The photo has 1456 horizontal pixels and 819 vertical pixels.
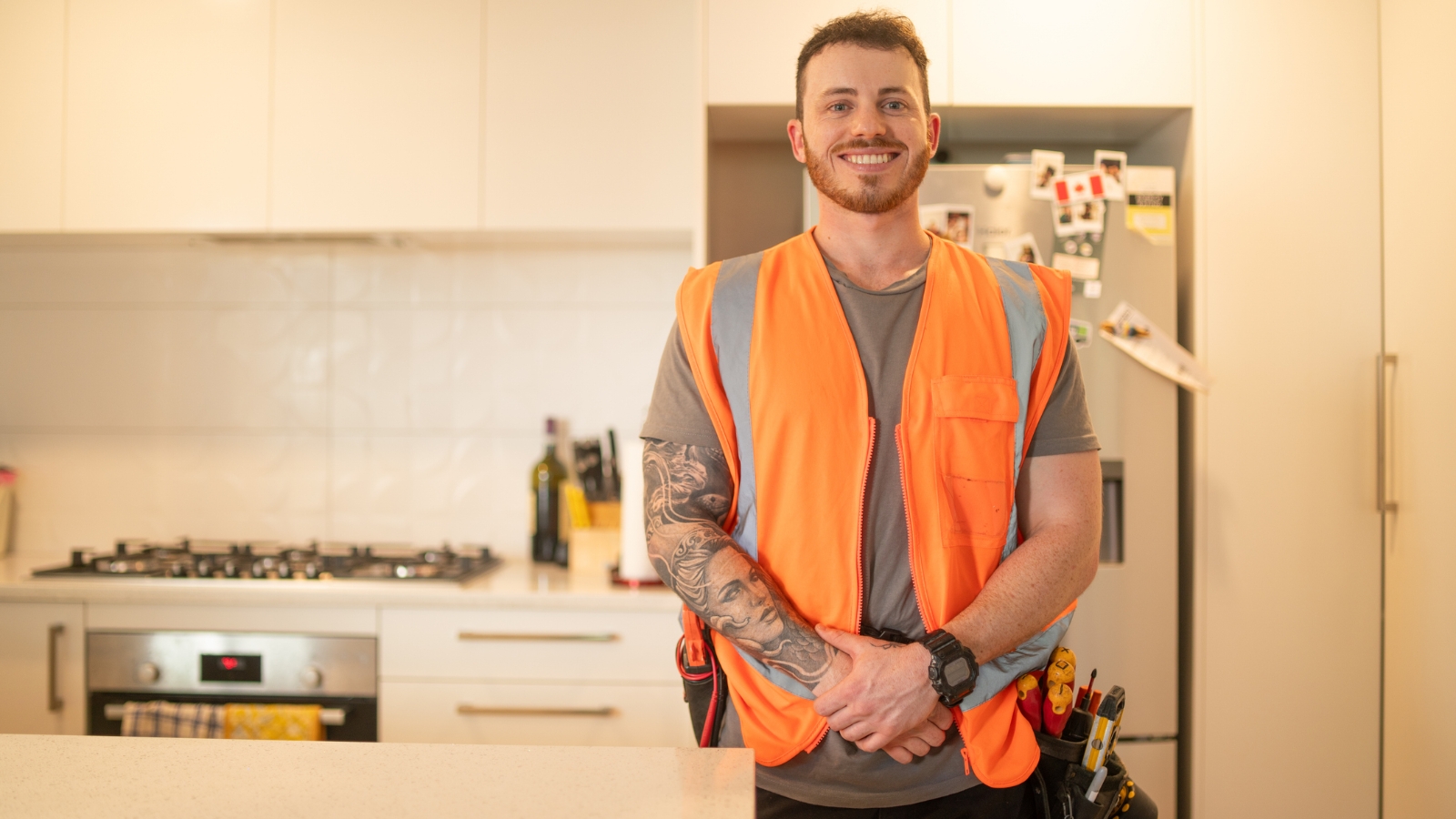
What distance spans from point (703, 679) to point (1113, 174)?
1.38 meters

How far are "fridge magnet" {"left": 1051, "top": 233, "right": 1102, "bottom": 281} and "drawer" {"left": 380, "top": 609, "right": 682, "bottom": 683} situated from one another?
1119 millimetres

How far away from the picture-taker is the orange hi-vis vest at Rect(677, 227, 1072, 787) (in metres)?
1.11

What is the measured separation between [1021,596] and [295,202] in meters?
1.94

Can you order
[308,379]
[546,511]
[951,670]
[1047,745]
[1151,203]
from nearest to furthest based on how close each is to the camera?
[951,670]
[1047,745]
[1151,203]
[546,511]
[308,379]

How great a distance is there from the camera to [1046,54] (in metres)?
1.97

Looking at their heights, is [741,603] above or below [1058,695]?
above

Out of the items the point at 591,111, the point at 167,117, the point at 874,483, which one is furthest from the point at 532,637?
the point at 167,117

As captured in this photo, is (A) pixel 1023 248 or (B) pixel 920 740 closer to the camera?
(B) pixel 920 740

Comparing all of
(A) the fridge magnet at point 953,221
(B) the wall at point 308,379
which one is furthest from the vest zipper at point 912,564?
(B) the wall at point 308,379

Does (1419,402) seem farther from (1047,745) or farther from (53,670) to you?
(53,670)

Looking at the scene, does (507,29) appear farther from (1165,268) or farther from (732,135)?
(1165,268)

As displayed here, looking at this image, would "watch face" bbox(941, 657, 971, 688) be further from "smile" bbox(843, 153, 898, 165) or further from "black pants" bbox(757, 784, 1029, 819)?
"smile" bbox(843, 153, 898, 165)

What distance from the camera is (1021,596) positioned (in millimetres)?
1110

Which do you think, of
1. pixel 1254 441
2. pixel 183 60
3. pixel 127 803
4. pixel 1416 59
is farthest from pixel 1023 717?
pixel 183 60
